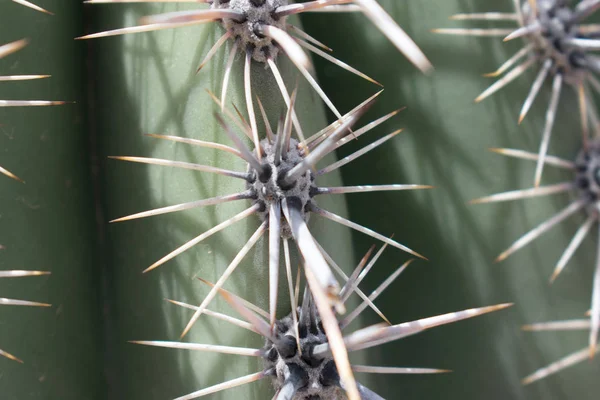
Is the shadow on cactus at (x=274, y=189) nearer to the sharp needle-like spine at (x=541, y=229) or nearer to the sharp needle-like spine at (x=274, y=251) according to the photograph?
the sharp needle-like spine at (x=274, y=251)

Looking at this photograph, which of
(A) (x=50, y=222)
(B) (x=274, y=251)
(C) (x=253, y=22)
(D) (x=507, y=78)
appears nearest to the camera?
(B) (x=274, y=251)

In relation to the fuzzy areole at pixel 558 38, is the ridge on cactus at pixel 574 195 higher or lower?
lower

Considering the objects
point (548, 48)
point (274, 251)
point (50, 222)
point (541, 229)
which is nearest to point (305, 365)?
point (274, 251)

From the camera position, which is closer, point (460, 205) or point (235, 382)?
point (235, 382)

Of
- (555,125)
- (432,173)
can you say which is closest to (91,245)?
(432,173)

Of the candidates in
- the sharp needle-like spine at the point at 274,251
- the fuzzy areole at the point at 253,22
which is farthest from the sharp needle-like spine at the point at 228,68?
the sharp needle-like spine at the point at 274,251

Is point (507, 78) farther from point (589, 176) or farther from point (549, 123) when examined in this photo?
point (589, 176)

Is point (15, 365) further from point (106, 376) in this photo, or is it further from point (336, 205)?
point (336, 205)

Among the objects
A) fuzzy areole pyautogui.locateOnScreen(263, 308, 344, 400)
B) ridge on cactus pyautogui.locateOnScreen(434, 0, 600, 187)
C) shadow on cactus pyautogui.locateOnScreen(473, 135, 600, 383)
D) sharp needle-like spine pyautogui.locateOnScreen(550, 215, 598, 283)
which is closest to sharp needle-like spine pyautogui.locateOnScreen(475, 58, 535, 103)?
ridge on cactus pyautogui.locateOnScreen(434, 0, 600, 187)
